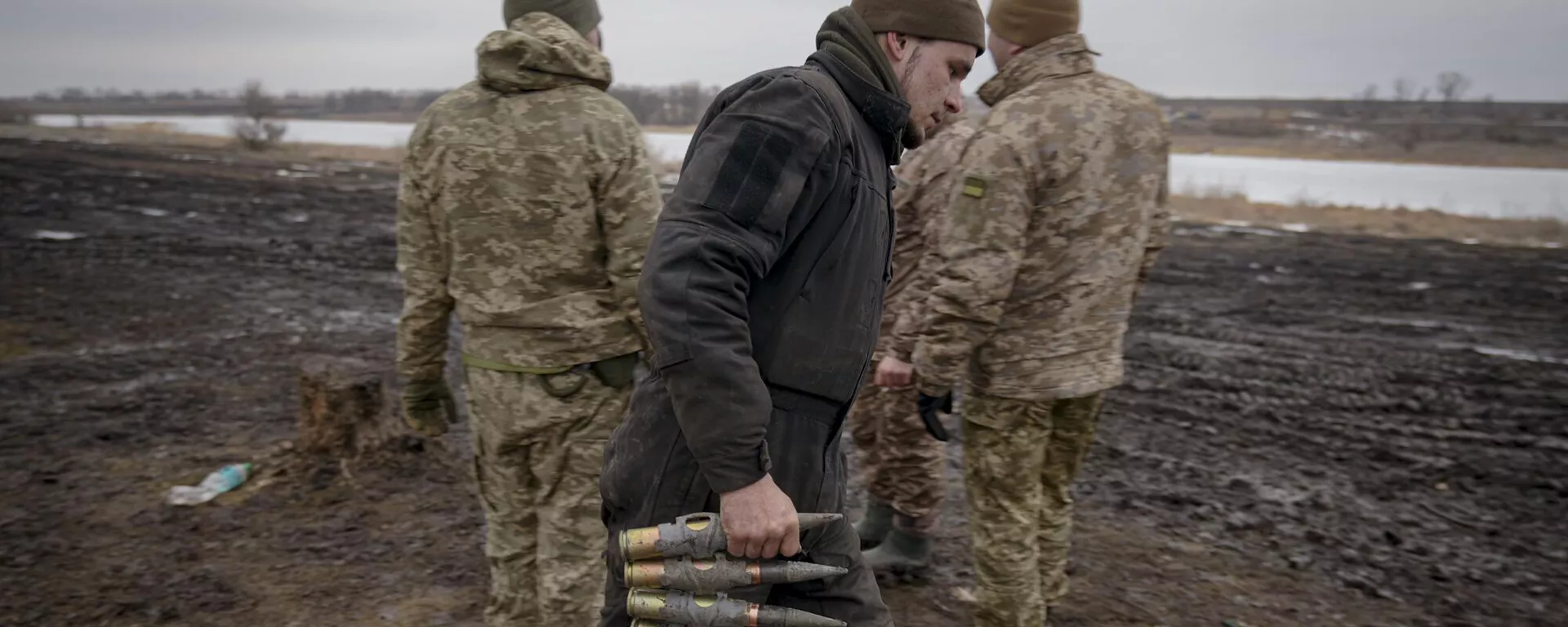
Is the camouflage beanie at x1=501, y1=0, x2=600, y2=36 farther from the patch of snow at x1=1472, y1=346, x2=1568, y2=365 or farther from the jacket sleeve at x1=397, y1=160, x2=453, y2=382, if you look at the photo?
the patch of snow at x1=1472, y1=346, x2=1568, y2=365

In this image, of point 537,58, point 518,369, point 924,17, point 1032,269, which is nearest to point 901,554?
point 1032,269

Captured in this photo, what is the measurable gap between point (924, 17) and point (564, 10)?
5.24 feet

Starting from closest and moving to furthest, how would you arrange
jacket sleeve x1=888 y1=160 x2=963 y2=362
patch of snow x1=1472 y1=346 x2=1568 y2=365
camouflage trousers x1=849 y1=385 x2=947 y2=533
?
jacket sleeve x1=888 y1=160 x2=963 y2=362
camouflage trousers x1=849 y1=385 x2=947 y2=533
patch of snow x1=1472 y1=346 x2=1568 y2=365

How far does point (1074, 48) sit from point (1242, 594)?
7.76 feet

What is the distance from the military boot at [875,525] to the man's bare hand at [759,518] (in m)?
2.69

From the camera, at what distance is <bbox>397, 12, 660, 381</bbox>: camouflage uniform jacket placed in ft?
10.2

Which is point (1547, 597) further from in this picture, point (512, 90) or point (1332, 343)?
point (1332, 343)

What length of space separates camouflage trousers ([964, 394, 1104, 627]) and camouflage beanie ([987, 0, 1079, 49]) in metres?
1.17

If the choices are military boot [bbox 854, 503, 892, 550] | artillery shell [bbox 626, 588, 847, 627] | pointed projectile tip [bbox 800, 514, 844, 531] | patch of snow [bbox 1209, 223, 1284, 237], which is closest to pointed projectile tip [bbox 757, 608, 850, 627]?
artillery shell [bbox 626, 588, 847, 627]

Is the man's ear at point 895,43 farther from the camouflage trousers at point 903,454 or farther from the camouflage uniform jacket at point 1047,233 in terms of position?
the camouflage trousers at point 903,454

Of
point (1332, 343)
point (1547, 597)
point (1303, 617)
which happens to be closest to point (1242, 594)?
point (1303, 617)

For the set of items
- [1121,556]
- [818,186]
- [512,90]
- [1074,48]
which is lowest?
[1121,556]

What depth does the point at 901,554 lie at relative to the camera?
14.5 ft

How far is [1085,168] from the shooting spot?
3.19 m
